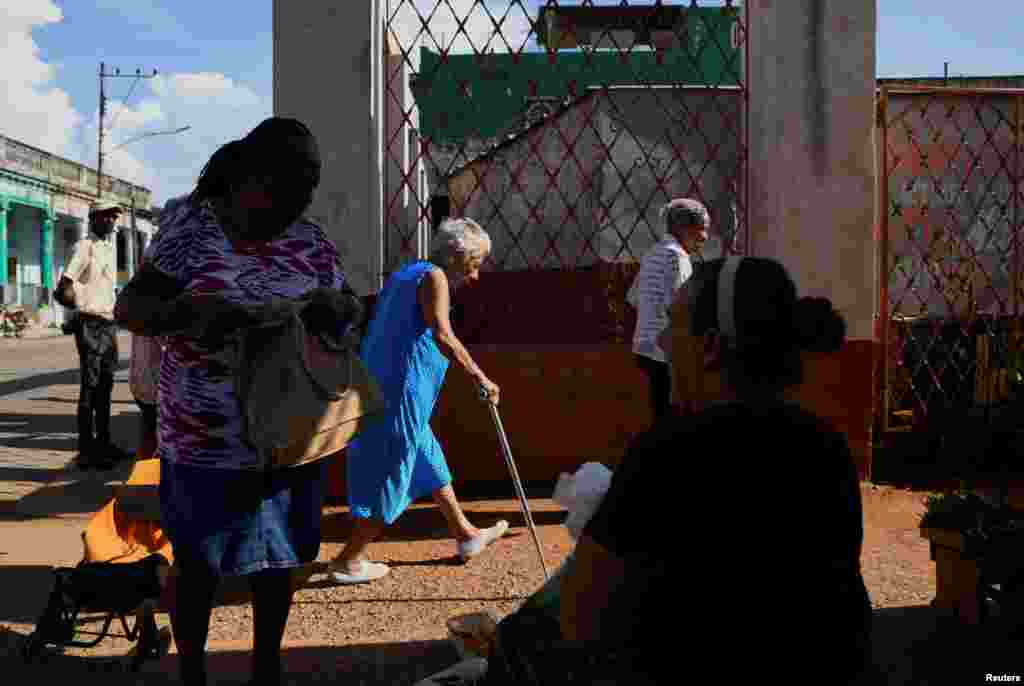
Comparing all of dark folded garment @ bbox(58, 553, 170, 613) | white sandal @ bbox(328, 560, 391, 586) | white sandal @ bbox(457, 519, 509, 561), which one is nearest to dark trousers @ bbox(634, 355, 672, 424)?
white sandal @ bbox(457, 519, 509, 561)

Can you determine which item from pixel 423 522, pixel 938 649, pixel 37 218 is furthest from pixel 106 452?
pixel 37 218

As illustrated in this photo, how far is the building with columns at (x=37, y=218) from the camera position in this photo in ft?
125

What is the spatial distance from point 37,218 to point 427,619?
43.3 metres

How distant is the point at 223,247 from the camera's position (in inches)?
109

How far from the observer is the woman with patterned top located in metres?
2.74

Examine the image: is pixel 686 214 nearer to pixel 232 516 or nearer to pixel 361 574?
pixel 361 574

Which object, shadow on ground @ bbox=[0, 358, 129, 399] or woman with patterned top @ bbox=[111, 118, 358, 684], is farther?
shadow on ground @ bbox=[0, 358, 129, 399]

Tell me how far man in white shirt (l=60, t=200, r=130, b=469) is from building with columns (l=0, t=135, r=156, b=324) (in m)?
31.7

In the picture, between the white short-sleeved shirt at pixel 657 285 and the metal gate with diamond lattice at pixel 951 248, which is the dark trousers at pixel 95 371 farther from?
the metal gate with diamond lattice at pixel 951 248

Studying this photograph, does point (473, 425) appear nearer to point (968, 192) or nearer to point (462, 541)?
point (462, 541)

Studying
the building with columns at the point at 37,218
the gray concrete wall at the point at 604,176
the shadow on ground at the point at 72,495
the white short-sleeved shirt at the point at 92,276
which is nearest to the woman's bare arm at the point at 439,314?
the gray concrete wall at the point at 604,176

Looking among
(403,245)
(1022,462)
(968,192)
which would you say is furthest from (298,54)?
(968,192)

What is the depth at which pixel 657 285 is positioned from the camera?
17.3ft

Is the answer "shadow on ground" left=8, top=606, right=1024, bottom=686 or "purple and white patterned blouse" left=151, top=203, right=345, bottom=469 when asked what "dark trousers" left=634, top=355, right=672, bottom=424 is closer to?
"shadow on ground" left=8, top=606, right=1024, bottom=686
